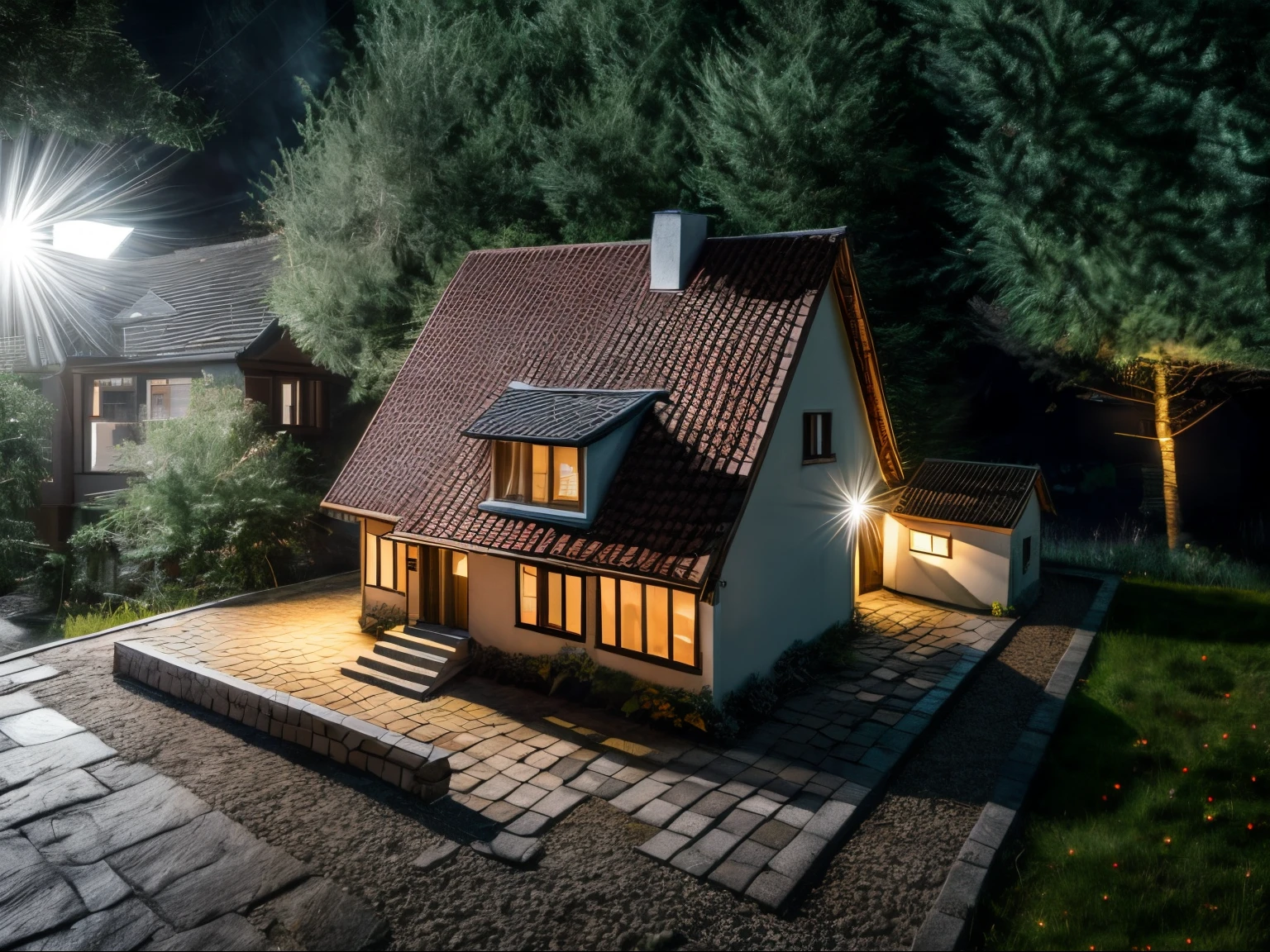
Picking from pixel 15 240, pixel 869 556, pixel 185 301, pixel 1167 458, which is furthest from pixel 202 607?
pixel 1167 458

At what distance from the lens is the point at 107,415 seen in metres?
22.8

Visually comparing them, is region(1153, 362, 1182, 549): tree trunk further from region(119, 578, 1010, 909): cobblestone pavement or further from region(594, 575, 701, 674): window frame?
region(594, 575, 701, 674): window frame

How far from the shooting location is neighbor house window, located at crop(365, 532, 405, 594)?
43.9ft

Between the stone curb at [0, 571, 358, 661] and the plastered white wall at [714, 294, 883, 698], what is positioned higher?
the plastered white wall at [714, 294, 883, 698]

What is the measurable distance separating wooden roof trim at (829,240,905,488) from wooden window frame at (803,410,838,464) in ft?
4.41

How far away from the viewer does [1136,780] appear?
8.93 metres

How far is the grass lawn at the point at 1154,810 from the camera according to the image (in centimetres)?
657

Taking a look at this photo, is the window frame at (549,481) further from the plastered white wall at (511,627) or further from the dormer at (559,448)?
the plastered white wall at (511,627)

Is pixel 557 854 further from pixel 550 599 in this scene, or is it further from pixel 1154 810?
pixel 1154 810

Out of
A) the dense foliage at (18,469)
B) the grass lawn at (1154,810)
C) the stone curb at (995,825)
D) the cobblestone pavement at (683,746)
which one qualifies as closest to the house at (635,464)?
the cobblestone pavement at (683,746)

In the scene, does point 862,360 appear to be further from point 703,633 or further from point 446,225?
point 446,225

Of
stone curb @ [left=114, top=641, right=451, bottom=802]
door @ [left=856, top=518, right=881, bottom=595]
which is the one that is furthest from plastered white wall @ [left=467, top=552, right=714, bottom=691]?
door @ [left=856, top=518, right=881, bottom=595]

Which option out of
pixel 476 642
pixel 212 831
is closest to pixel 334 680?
pixel 476 642

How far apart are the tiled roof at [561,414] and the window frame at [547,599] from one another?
1.81 metres
